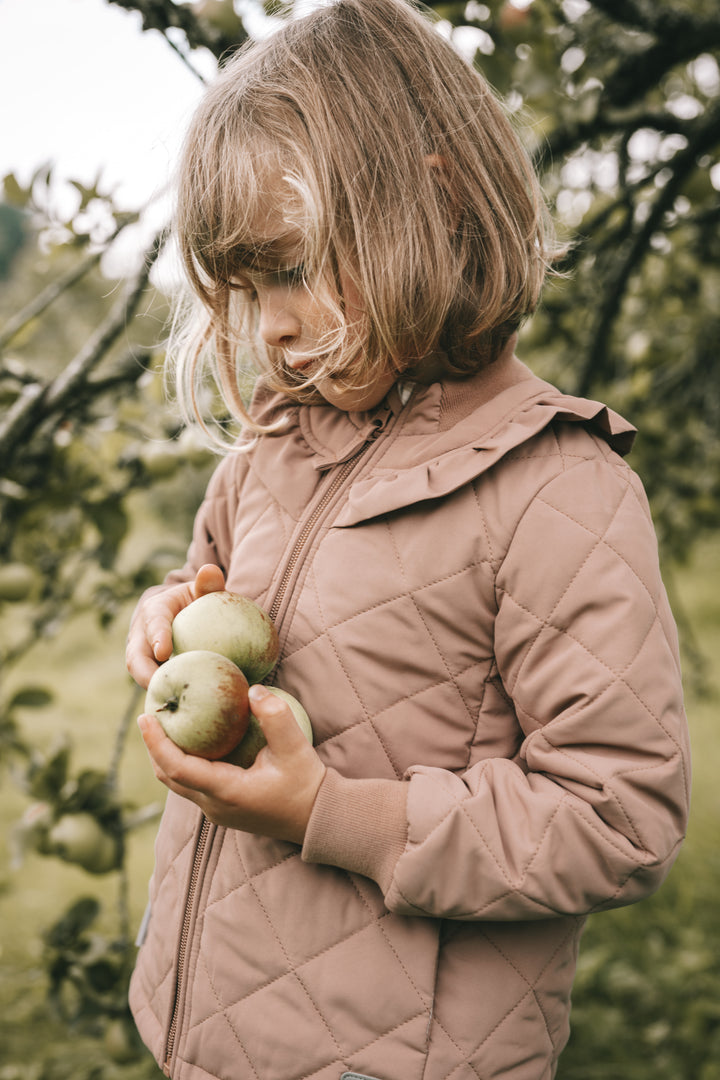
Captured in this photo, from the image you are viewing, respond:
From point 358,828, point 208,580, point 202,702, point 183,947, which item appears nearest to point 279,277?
point 208,580

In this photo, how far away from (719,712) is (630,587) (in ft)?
11.9

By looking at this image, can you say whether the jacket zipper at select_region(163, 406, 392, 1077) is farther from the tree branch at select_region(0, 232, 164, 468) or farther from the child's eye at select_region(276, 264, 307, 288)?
the tree branch at select_region(0, 232, 164, 468)

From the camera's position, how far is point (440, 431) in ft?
3.22

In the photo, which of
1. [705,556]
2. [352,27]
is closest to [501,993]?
[352,27]

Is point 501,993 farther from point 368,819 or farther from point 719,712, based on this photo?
point 719,712

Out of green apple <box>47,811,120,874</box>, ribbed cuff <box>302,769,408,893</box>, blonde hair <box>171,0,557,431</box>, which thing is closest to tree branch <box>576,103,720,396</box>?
blonde hair <box>171,0,557,431</box>

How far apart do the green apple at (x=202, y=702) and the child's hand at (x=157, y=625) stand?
0.29 feet

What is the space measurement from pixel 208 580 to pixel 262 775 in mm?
264

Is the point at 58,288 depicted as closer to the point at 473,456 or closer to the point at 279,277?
the point at 279,277

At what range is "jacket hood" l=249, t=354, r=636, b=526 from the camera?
912mm

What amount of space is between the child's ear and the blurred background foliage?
25cm

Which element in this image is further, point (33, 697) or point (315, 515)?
point (33, 697)

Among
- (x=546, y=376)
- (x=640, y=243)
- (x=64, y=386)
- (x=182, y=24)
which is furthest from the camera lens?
(x=546, y=376)

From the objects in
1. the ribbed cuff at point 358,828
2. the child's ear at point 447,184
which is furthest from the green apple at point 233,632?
the child's ear at point 447,184
